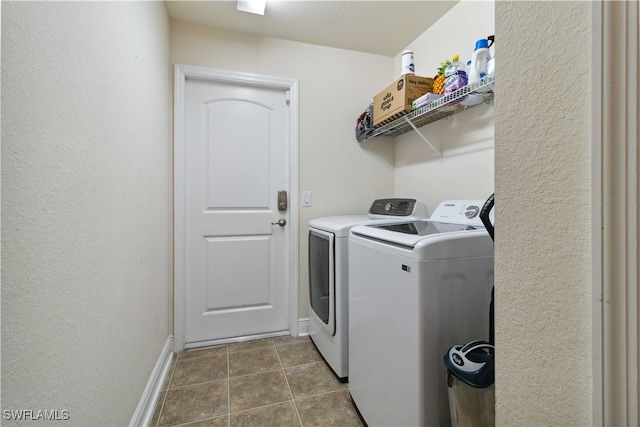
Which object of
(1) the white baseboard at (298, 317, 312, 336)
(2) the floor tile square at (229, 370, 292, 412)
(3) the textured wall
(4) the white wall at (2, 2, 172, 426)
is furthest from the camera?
(1) the white baseboard at (298, 317, 312, 336)

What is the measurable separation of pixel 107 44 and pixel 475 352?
1646 millimetres

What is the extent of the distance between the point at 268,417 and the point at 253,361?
526mm

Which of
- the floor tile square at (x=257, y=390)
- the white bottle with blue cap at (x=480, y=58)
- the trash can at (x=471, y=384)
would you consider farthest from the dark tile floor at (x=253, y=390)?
the white bottle with blue cap at (x=480, y=58)

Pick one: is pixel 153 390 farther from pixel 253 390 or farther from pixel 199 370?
pixel 253 390

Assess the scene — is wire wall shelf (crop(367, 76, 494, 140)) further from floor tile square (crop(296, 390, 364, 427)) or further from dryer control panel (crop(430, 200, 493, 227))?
floor tile square (crop(296, 390, 364, 427))

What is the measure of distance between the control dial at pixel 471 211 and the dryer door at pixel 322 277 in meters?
0.75

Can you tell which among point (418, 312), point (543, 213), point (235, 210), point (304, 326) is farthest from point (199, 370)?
point (543, 213)

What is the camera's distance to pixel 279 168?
2209 millimetres

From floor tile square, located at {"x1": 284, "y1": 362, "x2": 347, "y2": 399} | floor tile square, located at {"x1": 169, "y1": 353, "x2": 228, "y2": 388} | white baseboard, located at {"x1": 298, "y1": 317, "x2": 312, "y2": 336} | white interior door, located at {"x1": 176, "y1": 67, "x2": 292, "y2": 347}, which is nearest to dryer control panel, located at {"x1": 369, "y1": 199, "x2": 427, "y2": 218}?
white interior door, located at {"x1": 176, "y1": 67, "x2": 292, "y2": 347}

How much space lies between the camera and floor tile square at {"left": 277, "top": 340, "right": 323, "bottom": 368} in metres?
1.84

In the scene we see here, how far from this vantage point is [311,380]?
Answer: 164cm

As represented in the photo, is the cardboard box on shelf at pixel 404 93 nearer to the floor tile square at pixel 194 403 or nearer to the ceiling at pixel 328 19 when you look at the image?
the ceiling at pixel 328 19

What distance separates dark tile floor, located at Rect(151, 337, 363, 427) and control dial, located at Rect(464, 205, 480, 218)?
118cm

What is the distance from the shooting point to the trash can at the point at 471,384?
0.80m
